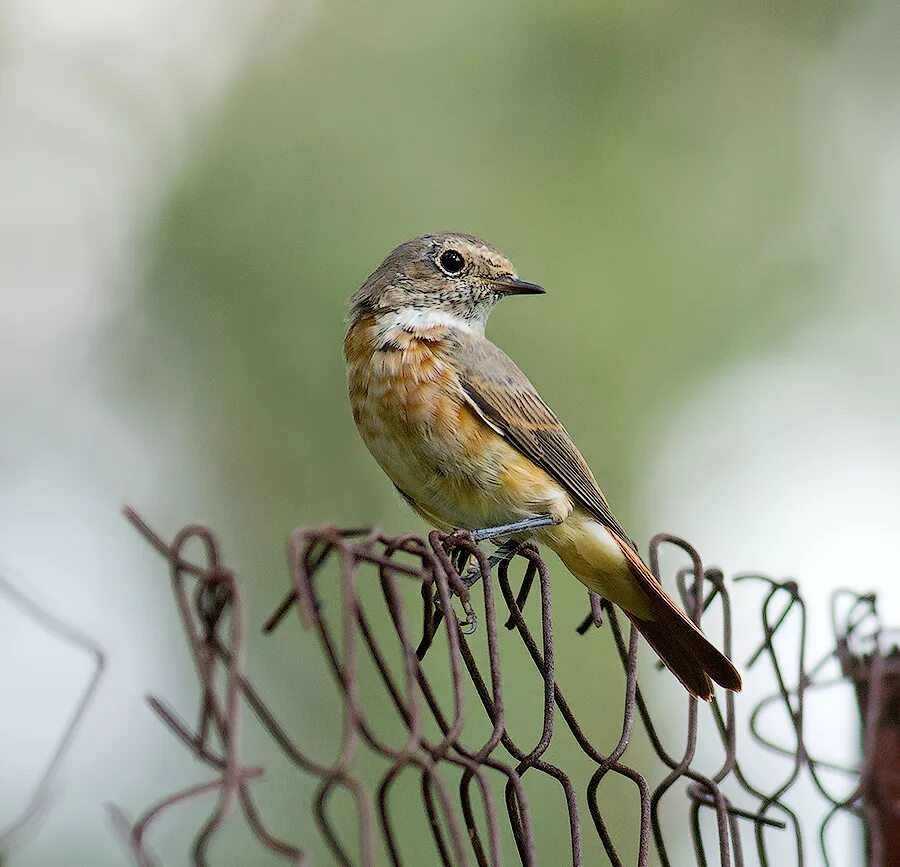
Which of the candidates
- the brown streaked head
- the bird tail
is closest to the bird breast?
the brown streaked head

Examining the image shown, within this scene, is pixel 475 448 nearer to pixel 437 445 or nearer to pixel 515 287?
pixel 437 445

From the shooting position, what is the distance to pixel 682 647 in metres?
3.38

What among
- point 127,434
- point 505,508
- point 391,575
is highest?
point 127,434

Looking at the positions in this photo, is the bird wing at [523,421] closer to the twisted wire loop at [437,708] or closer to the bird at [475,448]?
the bird at [475,448]

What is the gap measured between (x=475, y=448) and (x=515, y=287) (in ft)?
2.85

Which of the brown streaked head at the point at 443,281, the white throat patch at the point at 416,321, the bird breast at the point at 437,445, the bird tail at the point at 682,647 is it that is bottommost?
the bird tail at the point at 682,647

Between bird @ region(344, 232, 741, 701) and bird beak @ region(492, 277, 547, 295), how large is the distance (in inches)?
10.5

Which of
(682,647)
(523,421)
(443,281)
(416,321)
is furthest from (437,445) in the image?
(682,647)

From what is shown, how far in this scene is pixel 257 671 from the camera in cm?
834

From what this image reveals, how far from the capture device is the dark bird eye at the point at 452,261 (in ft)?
15.4

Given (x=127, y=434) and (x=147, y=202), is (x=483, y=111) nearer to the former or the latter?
(x=147, y=202)

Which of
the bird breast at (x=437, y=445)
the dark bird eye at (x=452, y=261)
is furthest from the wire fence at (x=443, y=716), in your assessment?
the dark bird eye at (x=452, y=261)

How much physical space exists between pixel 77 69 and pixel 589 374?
4758 millimetres

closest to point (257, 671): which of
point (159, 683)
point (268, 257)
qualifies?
point (159, 683)
